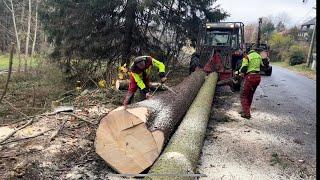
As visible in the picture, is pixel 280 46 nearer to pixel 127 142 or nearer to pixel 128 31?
pixel 128 31

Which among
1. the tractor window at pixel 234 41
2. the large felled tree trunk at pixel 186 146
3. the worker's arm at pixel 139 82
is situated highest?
the tractor window at pixel 234 41

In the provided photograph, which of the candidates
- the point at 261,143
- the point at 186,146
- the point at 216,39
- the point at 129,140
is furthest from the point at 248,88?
the point at 216,39

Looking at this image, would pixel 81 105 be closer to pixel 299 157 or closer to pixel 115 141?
A: pixel 115 141

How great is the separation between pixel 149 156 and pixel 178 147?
46 centimetres

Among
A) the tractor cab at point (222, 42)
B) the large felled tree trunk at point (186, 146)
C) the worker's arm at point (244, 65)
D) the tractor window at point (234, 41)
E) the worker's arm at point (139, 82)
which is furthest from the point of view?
the tractor window at point (234, 41)

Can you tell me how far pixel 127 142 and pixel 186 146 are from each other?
2.83 feet

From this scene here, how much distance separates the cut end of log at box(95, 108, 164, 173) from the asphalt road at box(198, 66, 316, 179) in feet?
2.81

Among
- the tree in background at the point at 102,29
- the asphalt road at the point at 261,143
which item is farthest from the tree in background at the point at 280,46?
the asphalt road at the point at 261,143

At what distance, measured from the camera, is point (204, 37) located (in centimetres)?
1473

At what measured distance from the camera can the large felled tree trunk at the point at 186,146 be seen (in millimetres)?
4691

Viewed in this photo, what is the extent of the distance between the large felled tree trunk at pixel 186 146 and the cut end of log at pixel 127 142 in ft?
0.68

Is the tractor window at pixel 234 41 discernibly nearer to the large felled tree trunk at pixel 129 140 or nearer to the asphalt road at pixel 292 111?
the asphalt road at pixel 292 111

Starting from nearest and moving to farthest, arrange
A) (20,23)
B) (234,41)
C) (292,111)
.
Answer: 1. (292,111)
2. (234,41)
3. (20,23)

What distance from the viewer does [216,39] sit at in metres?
14.7
